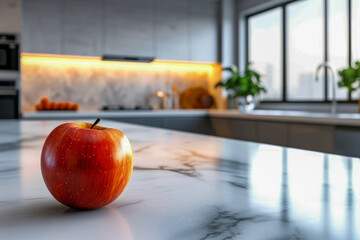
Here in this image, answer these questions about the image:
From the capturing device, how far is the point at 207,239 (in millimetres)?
339

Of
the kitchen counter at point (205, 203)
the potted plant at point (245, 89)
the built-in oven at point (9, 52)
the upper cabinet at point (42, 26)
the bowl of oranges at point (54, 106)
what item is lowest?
the kitchen counter at point (205, 203)

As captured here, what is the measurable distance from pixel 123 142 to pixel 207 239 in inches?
6.0

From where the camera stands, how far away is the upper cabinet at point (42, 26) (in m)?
3.99

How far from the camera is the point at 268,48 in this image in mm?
4742

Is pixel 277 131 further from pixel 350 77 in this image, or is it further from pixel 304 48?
pixel 304 48

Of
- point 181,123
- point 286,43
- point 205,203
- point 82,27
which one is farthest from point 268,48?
point 205,203

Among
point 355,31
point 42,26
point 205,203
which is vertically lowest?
point 205,203

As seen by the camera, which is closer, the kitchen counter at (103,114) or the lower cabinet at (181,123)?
the kitchen counter at (103,114)

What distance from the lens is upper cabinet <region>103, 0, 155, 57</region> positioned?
171 inches

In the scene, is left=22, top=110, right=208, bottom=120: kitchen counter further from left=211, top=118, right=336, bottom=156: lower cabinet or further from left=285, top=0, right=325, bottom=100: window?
left=285, top=0, right=325, bottom=100: window

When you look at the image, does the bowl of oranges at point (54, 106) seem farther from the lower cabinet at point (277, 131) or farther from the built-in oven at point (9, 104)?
the lower cabinet at point (277, 131)

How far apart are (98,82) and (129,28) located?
764 mm

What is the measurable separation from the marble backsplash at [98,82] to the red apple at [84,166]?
422 cm

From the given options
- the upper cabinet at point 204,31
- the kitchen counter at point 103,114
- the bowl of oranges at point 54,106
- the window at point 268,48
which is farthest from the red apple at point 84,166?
the upper cabinet at point 204,31
